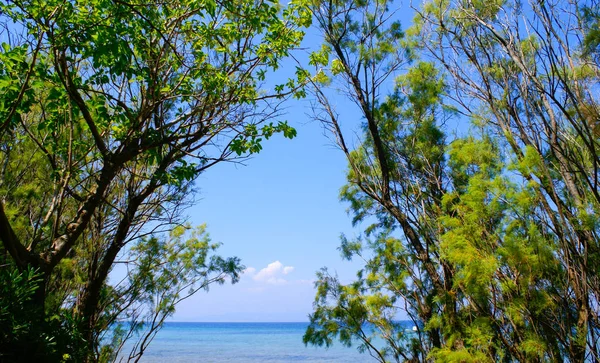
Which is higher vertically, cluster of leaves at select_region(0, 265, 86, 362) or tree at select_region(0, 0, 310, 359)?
tree at select_region(0, 0, 310, 359)

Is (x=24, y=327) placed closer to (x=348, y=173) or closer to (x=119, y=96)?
(x=119, y=96)

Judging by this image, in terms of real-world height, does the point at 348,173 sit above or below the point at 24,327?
above

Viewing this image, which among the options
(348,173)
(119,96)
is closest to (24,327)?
(119,96)

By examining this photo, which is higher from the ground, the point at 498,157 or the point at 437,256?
the point at 498,157

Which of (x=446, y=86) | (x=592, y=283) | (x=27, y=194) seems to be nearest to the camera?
(x=592, y=283)

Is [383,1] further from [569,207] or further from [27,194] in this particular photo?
[27,194]

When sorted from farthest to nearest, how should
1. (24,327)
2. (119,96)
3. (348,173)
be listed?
(348,173) < (119,96) < (24,327)

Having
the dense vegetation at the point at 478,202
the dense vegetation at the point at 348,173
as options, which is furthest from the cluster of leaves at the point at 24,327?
the dense vegetation at the point at 478,202

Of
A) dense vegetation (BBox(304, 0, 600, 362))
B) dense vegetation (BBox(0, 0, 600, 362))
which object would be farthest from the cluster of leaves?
dense vegetation (BBox(304, 0, 600, 362))

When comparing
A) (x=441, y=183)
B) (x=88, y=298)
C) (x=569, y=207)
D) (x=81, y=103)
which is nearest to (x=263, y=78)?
(x=81, y=103)

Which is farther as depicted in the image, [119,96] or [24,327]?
[119,96]

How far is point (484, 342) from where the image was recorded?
5.06 meters

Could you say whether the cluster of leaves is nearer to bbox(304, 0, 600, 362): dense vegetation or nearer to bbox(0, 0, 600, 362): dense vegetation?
bbox(0, 0, 600, 362): dense vegetation

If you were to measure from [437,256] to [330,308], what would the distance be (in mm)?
1981
